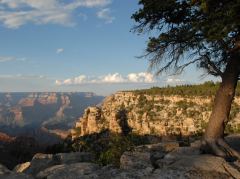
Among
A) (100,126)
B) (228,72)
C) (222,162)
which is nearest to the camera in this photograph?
(222,162)

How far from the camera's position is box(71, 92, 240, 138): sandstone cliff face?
77.9 m

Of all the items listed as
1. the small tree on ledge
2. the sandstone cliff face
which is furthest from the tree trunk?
the sandstone cliff face

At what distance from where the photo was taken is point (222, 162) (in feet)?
50.0

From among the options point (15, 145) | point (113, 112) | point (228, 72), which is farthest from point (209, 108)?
Answer: point (228, 72)

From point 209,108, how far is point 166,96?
15252 millimetres

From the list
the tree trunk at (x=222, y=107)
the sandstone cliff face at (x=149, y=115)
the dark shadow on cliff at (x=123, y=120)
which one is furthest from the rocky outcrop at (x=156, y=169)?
the dark shadow on cliff at (x=123, y=120)

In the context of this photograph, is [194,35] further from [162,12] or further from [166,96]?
[166,96]

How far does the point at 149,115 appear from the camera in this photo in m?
87.8

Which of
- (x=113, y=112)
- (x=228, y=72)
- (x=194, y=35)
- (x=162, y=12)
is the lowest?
(x=113, y=112)

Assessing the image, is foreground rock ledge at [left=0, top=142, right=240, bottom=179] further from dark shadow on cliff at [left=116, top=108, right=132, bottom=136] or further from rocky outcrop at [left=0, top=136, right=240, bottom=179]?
dark shadow on cliff at [left=116, top=108, right=132, bottom=136]

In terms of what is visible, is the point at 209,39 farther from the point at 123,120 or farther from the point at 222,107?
the point at 123,120

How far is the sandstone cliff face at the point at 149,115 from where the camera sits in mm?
77938

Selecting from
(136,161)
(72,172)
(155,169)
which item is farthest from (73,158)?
(155,169)

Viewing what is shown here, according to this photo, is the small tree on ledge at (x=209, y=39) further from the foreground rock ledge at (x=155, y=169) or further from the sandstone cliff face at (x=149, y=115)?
the sandstone cliff face at (x=149, y=115)
